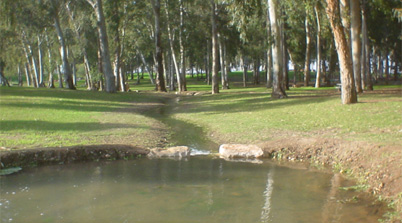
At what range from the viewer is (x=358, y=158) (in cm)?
958

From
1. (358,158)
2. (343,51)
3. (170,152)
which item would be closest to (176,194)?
(170,152)

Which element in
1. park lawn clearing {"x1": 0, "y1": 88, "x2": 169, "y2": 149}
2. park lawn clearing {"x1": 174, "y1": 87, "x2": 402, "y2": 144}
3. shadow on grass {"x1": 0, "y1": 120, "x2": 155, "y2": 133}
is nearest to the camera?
park lawn clearing {"x1": 174, "y1": 87, "x2": 402, "y2": 144}

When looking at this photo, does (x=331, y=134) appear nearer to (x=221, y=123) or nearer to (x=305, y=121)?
(x=305, y=121)

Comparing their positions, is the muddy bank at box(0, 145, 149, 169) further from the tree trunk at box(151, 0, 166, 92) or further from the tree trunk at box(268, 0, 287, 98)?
the tree trunk at box(151, 0, 166, 92)

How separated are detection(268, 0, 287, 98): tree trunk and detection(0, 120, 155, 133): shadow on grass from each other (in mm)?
10810

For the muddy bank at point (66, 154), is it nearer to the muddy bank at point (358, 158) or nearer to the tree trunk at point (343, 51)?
the muddy bank at point (358, 158)

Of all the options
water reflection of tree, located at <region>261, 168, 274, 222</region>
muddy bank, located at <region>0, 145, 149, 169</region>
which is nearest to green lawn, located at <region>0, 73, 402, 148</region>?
muddy bank, located at <region>0, 145, 149, 169</region>

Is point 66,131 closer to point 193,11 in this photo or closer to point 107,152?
point 107,152

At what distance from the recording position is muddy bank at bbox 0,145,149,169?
10633 mm

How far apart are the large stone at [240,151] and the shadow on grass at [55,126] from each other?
544 centimetres

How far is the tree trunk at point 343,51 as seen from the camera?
704 inches

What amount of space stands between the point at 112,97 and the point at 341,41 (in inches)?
696

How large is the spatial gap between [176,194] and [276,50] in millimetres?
17621

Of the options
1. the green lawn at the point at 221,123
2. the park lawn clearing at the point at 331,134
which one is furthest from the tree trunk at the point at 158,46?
the park lawn clearing at the point at 331,134
